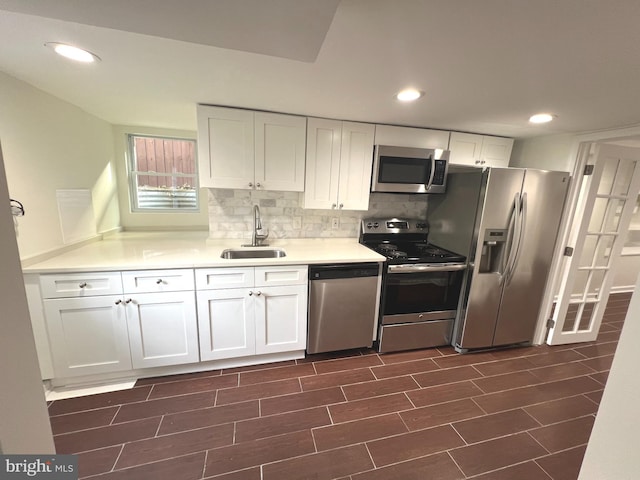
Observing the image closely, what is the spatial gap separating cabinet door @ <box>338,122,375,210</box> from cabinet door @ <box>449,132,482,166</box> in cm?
87

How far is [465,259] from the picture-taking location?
242 cm

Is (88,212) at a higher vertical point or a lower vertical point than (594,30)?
lower

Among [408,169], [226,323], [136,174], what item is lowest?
[226,323]

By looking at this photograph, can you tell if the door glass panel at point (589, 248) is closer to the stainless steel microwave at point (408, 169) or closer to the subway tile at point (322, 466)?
the stainless steel microwave at point (408, 169)

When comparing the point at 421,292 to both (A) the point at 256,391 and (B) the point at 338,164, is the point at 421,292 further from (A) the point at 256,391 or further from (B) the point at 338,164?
(A) the point at 256,391

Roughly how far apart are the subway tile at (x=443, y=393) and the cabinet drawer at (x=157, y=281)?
6.23ft

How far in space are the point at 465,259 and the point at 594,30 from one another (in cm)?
178

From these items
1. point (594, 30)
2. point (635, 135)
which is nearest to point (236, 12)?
point (594, 30)

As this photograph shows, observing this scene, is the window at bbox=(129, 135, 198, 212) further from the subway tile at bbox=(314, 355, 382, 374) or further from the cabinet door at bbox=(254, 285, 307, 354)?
the subway tile at bbox=(314, 355, 382, 374)

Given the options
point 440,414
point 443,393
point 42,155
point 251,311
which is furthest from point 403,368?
point 42,155

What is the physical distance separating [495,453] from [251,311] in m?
1.85

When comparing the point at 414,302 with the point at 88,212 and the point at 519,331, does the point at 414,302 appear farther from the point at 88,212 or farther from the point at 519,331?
the point at 88,212

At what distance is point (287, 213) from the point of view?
2.71 meters

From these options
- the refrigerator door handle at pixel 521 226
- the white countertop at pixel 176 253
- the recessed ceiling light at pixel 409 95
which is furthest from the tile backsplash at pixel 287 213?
the recessed ceiling light at pixel 409 95
